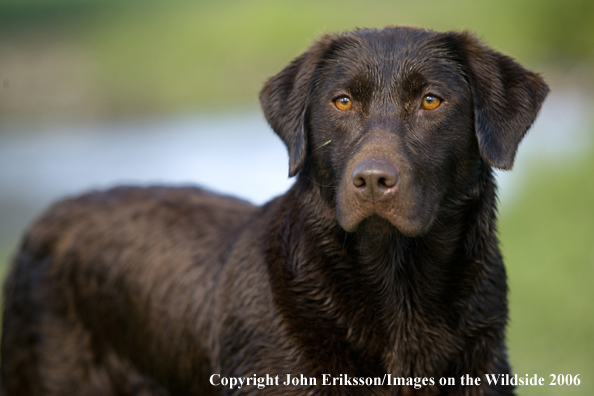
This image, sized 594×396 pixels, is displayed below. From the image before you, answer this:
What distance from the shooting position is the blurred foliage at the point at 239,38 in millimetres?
17703

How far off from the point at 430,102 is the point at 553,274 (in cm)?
438

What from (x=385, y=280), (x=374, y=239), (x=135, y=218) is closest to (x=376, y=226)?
(x=374, y=239)

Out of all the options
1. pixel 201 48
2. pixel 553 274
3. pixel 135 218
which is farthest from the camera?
Answer: pixel 201 48

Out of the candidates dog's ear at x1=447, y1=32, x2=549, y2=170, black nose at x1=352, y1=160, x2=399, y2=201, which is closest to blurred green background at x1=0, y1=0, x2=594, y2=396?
dog's ear at x1=447, y1=32, x2=549, y2=170

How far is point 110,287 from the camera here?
15.2 ft

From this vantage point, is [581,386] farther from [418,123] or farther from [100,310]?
[100,310]

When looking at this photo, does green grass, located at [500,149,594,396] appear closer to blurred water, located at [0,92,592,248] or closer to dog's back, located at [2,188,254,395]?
blurred water, located at [0,92,592,248]

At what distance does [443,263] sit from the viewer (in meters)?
3.90

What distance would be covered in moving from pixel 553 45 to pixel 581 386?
45.6 ft

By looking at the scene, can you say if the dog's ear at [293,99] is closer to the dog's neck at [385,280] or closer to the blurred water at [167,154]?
the dog's neck at [385,280]

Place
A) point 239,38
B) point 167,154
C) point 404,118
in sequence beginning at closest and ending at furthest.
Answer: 1. point 404,118
2. point 167,154
3. point 239,38

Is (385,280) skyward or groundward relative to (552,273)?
skyward

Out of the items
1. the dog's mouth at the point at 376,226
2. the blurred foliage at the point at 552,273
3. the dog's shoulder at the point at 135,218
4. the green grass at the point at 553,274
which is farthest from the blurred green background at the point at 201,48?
the dog's mouth at the point at 376,226

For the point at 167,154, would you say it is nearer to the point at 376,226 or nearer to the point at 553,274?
the point at 553,274
